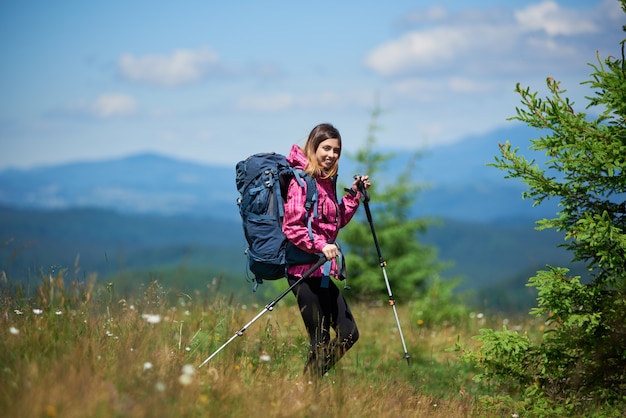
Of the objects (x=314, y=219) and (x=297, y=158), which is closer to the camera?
(x=314, y=219)

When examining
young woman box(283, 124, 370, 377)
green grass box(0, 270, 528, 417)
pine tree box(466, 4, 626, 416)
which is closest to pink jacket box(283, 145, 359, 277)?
young woman box(283, 124, 370, 377)

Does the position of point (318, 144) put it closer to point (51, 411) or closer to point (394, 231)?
point (51, 411)

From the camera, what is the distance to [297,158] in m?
6.20

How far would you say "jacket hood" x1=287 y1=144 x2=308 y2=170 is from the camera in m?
6.18

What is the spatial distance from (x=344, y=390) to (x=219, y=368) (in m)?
1.06

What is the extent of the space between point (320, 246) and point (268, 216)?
590 millimetres

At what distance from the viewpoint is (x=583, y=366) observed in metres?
6.36

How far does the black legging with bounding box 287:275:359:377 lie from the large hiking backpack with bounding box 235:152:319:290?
23 cm

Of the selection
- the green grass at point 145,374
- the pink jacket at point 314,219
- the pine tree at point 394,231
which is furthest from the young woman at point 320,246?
the pine tree at point 394,231

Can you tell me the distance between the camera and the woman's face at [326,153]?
611 centimetres

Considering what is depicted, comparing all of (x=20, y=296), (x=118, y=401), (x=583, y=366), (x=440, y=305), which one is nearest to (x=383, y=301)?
(x=440, y=305)

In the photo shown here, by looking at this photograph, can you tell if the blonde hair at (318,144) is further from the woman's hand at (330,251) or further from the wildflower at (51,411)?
the wildflower at (51,411)

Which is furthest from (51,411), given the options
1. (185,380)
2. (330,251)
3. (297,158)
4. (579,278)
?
(579,278)

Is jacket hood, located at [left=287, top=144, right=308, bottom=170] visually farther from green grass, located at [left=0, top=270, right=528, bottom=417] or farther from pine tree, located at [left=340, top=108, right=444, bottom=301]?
pine tree, located at [left=340, top=108, right=444, bottom=301]
